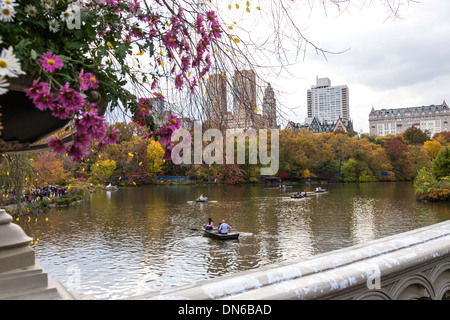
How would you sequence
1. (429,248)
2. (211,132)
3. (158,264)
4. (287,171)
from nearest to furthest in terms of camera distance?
1. (429,248)
2. (211,132)
3. (158,264)
4. (287,171)

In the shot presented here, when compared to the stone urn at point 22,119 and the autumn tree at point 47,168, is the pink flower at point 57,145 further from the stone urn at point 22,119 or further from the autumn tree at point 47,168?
the autumn tree at point 47,168

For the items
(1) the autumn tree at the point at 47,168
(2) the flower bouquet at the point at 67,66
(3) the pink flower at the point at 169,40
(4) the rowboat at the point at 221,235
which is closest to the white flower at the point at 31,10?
(2) the flower bouquet at the point at 67,66

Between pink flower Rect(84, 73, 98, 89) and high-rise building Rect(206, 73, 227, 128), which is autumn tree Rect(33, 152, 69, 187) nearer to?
high-rise building Rect(206, 73, 227, 128)

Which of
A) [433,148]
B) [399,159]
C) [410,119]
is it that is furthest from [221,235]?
[410,119]

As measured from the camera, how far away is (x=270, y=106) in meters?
2.33

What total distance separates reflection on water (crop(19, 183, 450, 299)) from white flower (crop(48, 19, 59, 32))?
163 inches

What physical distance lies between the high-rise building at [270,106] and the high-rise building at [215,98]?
0.27 m

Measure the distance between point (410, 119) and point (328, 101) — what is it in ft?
151
